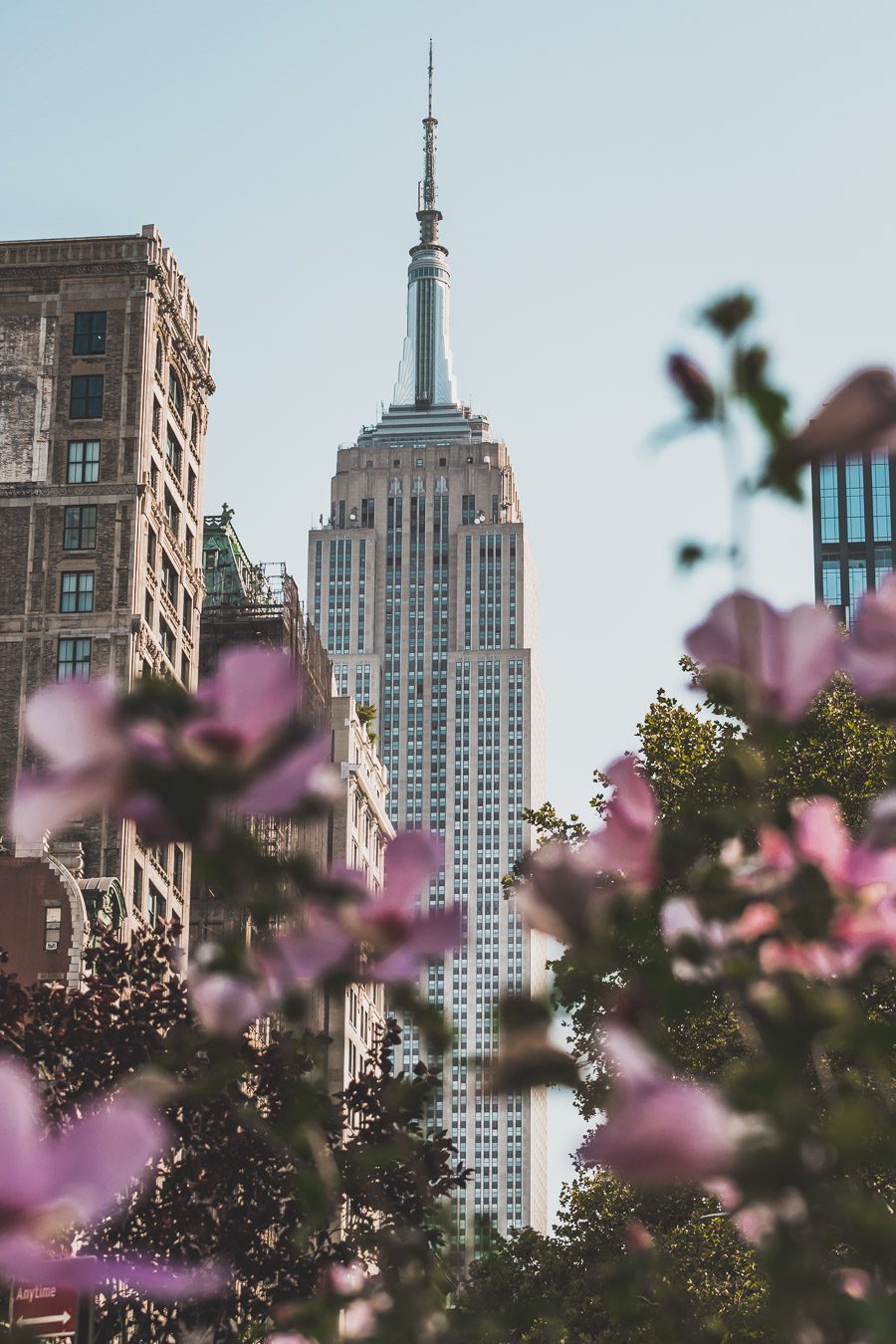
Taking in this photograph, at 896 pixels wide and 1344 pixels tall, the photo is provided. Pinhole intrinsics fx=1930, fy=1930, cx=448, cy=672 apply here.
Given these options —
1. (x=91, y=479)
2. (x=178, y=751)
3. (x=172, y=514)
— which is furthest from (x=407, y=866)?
(x=172, y=514)

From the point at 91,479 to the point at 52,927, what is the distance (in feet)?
50.2

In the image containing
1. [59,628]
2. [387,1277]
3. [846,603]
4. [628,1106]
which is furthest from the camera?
[846,603]

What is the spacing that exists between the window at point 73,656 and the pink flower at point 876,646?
1974 inches

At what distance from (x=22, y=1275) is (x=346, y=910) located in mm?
704

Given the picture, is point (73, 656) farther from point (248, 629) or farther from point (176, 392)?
point (248, 629)

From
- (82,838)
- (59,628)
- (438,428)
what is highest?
(438,428)

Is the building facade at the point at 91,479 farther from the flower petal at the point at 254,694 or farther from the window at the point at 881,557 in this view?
the window at the point at 881,557

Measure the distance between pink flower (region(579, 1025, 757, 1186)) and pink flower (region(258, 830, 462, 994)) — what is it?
612mm

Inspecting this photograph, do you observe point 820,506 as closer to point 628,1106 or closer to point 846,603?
point 846,603

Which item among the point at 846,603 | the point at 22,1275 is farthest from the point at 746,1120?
the point at 846,603

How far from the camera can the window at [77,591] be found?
5291cm

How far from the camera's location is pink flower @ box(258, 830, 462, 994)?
281 centimetres

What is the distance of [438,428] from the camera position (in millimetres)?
197375

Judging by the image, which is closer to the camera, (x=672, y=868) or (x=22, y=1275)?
(x=22, y=1275)
